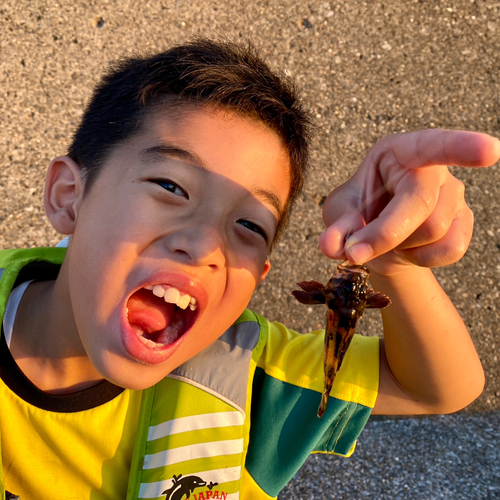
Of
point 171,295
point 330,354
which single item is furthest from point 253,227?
point 330,354

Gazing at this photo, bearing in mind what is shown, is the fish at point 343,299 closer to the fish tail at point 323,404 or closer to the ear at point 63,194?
the fish tail at point 323,404

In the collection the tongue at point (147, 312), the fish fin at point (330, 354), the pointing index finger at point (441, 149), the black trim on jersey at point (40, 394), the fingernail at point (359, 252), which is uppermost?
the pointing index finger at point (441, 149)

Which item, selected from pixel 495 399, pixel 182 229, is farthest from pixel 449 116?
pixel 182 229

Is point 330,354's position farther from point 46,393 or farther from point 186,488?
point 46,393

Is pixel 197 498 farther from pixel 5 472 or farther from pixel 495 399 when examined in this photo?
pixel 495 399

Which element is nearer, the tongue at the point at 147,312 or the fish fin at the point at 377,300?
the fish fin at the point at 377,300

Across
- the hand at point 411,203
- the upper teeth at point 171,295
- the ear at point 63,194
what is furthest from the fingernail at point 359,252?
the ear at point 63,194
